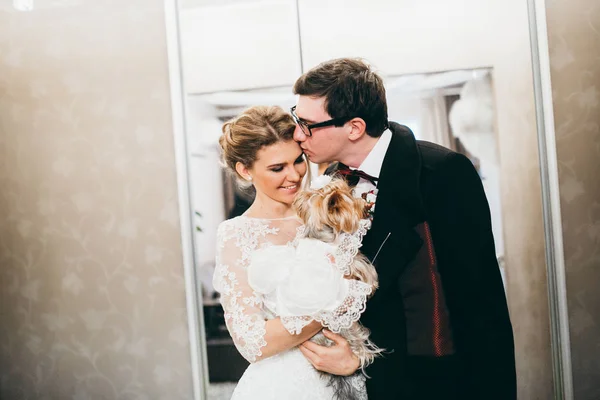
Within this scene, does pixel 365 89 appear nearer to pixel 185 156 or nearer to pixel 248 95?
pixel 248 95

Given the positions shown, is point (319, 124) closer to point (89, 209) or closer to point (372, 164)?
point (372, 164)

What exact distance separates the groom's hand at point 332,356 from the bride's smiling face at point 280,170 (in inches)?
22.1

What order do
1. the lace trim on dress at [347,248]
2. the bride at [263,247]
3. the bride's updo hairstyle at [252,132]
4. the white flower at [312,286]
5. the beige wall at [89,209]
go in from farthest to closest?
the beige wall at [89,209] → the bride's updo hairstyle at [252,132] → the bride at [263,247] → the lace trim on dress at [347,248] → the white flower at [312,286]

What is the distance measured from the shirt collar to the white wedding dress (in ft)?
0.89

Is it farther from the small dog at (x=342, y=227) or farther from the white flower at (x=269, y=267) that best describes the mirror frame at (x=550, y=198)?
the white flower at (x=269, y=267)

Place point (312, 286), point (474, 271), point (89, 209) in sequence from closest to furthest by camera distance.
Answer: point (312, 286), point (474, 271), point (89, 209)

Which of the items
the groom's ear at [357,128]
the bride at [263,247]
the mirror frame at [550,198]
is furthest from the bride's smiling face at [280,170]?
the mirror frame at [550,198]

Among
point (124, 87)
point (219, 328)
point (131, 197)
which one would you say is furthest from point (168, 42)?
point (219, 328)

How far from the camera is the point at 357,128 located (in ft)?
6.47

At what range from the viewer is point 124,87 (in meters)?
2.58

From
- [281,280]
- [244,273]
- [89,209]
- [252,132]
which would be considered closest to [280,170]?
[252,132]

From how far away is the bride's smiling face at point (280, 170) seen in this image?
80.4 inches

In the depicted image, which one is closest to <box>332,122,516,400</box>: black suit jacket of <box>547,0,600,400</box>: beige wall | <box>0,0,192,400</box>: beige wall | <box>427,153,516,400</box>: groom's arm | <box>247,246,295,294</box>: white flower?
<box>427,153,516,400</box>: groom's arm

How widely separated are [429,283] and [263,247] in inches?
24.3
